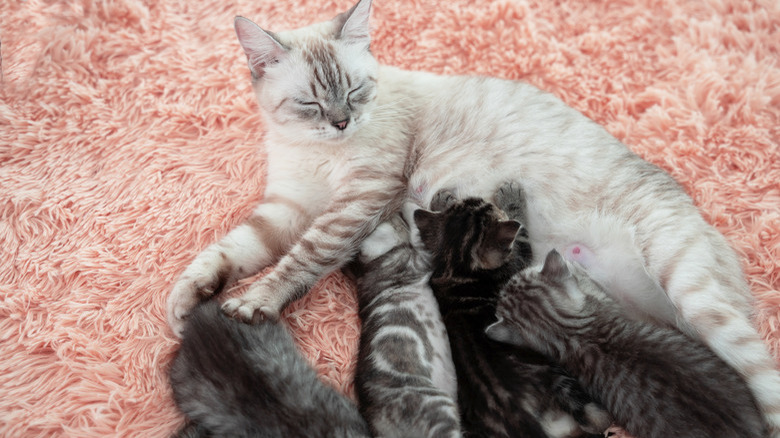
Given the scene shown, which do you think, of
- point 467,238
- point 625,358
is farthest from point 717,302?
point 467,238

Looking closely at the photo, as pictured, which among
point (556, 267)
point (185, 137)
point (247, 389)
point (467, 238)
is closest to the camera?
point (247, 389)

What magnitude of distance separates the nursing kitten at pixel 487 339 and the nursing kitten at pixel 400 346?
0.16ft

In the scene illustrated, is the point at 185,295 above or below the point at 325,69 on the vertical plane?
below

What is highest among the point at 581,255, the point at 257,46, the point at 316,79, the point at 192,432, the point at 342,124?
the point at 257,46

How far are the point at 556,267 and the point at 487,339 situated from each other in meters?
0.28

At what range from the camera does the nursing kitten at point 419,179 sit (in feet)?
5.29

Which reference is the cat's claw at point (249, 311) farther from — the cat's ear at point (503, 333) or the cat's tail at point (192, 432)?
the cat's ear at point (503, 333)

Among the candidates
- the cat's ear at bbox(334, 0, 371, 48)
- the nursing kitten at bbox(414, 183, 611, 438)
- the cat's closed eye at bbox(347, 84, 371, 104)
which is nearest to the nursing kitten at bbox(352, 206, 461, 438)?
the nursing kitten at bbox(414, 183, 611, 438)

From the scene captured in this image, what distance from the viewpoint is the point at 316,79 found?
5.98ft

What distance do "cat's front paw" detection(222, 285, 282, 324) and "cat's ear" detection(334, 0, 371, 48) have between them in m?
0.88

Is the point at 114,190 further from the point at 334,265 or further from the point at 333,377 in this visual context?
the point at 333,377

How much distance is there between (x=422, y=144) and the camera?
1.97m

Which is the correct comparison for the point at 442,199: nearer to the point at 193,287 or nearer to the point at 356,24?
the point at 356,24

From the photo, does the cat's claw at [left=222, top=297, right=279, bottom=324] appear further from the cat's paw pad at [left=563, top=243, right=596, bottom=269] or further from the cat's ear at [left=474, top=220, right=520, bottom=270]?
the cat's paw pad at [left=563, top=243, right=596, bottom=269]
